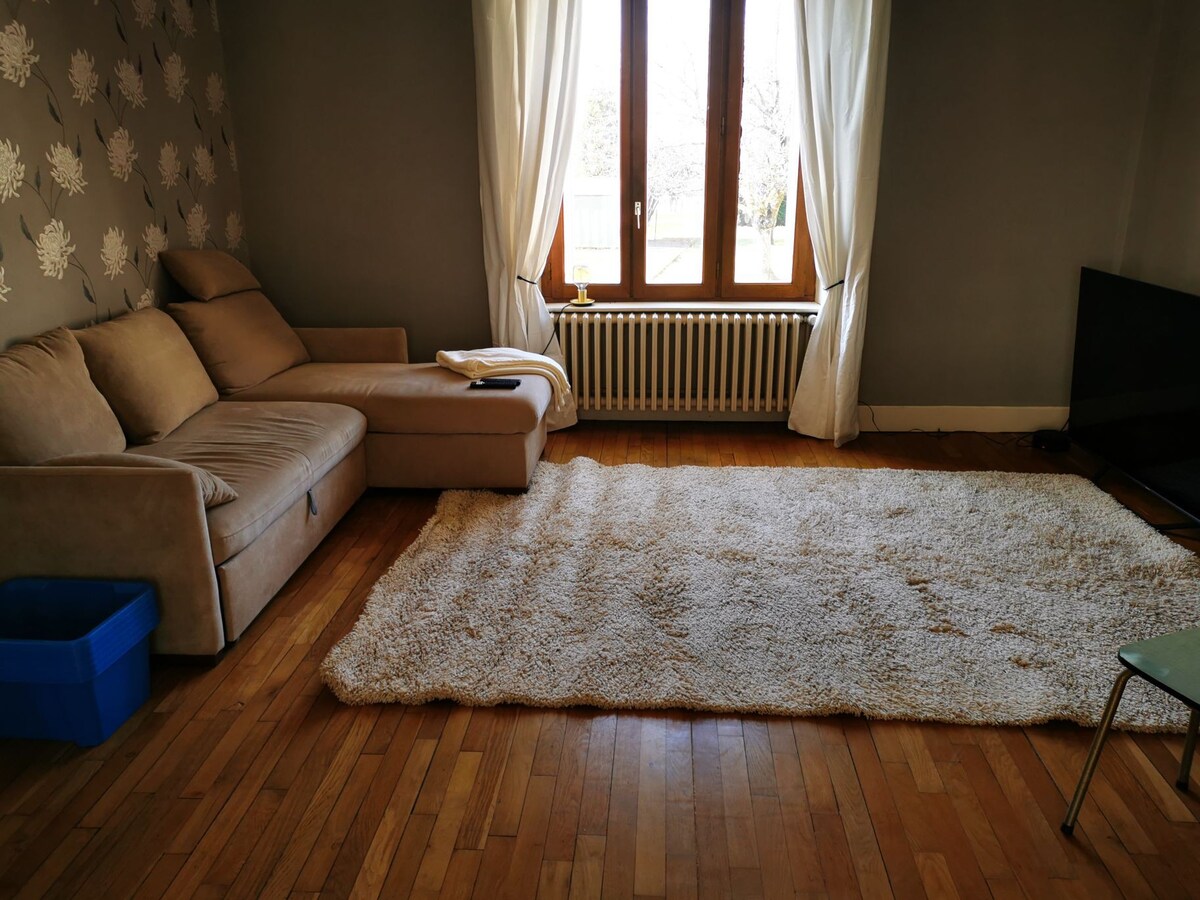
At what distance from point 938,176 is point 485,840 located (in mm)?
3749

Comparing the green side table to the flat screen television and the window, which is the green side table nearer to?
the flat screen television

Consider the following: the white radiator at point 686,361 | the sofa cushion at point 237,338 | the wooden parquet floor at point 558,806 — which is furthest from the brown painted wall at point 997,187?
the sofa cushion at point 237,338

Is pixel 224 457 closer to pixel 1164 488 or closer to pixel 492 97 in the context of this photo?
pixel 492 97

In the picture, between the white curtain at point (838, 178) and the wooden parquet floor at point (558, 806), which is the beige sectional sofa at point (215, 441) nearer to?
the wooden parquet floor at point (558, 806)

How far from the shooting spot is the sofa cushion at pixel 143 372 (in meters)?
3.14

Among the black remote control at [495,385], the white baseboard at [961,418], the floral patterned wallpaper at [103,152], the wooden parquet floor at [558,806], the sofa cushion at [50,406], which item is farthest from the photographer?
the white baseboard at [961,418]

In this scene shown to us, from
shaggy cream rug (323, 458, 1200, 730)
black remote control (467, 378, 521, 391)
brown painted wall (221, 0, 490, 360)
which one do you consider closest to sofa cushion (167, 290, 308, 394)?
brown painted wall (221, 0, 490, 360)

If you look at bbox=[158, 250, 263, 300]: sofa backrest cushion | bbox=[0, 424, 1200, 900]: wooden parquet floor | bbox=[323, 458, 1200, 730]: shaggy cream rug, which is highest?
bbox=[158, 250, 263, 300]: sofa backrest cushion

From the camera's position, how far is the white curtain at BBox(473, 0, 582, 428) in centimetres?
419

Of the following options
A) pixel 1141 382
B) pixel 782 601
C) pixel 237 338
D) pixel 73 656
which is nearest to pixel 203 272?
pixel 237 338

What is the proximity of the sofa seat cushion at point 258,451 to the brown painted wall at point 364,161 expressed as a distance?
1201 mm

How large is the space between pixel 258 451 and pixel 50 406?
615 millimetres

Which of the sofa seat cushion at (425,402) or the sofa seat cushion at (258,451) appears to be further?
the sofa seat cushion at (425,402)

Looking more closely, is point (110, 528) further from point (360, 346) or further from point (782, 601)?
point (360, 346)
